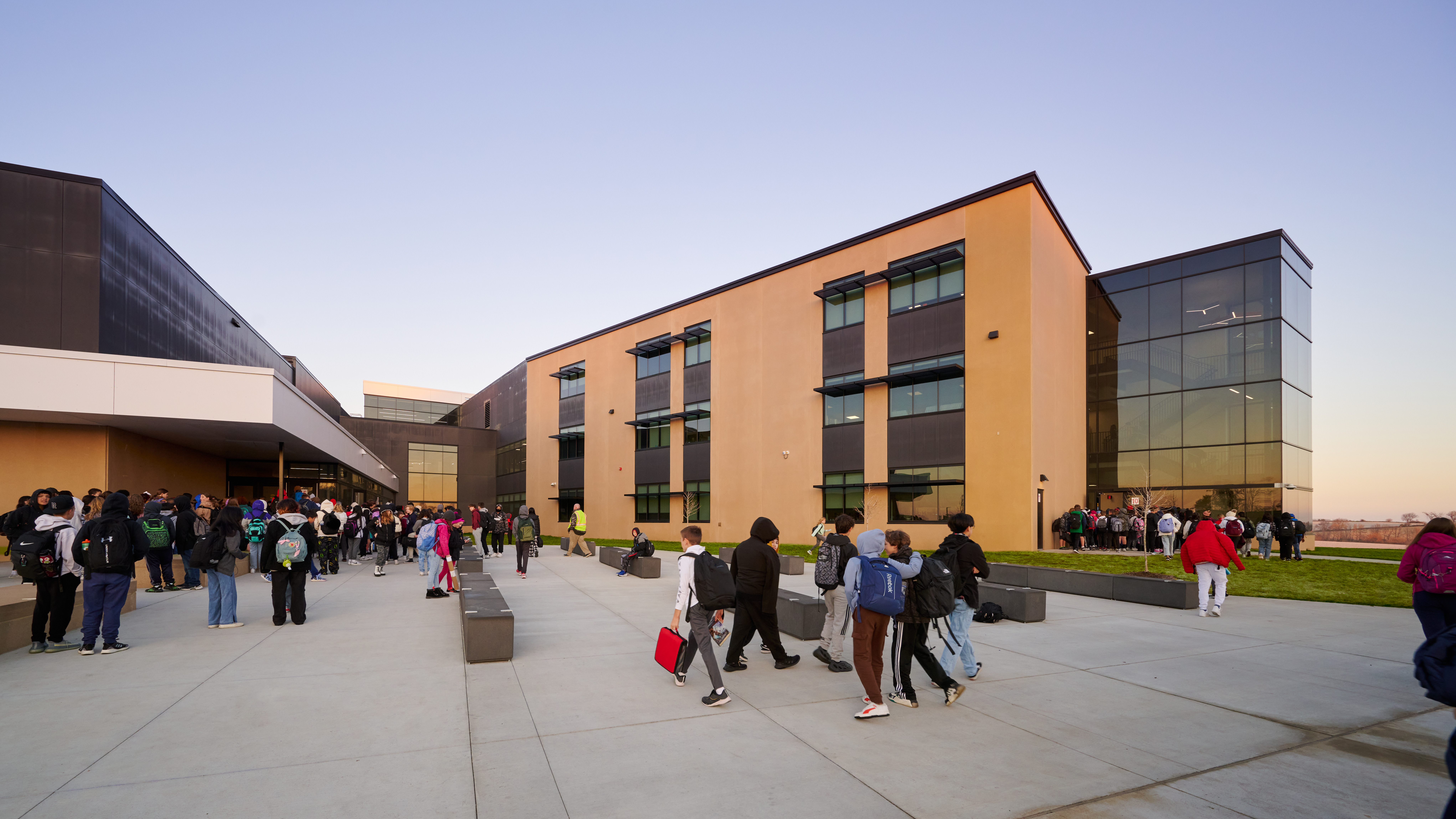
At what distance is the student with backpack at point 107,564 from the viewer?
8266 millimetres

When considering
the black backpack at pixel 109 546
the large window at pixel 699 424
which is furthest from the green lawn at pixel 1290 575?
the large window at pixel 699 424

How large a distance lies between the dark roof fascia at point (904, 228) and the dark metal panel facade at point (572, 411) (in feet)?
29.2

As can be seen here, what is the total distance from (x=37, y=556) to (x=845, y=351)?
28.6m

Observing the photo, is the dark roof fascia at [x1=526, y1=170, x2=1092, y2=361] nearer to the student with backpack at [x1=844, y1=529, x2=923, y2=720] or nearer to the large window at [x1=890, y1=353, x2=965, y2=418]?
the large window at [x1=890, y1=353, x2=965, y2=418]

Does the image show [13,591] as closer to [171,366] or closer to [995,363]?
[171,366]

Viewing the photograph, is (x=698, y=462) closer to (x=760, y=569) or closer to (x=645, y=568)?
(x=645, y=568)

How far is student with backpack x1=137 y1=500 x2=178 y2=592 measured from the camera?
10859 millimetres

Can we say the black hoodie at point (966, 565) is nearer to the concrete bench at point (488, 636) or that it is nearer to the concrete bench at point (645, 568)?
the concrete bench at point (488, 636)

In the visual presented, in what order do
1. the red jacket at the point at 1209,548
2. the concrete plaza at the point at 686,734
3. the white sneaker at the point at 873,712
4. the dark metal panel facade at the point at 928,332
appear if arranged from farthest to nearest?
the dark metal panel facade at the point at 928,332, the red jacket at the point at 1209,548, the white sneaker at the point at 873,712, the concrete plaza at the point at 686,734

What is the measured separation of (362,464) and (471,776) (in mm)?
40827

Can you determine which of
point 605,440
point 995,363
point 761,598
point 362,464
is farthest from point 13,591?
point 605,440

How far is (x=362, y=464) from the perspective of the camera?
40.9m

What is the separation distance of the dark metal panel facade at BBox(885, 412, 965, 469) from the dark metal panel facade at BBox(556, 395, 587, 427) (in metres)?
25.8

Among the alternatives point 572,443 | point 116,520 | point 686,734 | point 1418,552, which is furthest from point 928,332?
point 572,443
